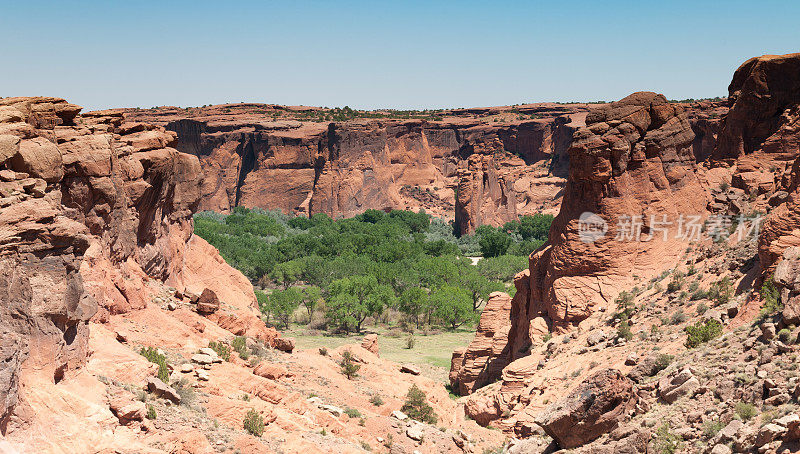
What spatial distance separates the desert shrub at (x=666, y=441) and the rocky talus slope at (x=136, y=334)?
9.29 metres

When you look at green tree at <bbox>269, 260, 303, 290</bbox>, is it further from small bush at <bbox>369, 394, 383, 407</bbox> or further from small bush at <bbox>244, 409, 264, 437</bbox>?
small bush at <bbox>244, 409, 264, 437</bbox>

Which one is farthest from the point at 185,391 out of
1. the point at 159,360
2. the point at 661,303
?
the point at 661,303

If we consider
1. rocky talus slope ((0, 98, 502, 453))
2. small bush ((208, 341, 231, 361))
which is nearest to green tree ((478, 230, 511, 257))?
rocky talus slope ((0, 98, 502, 453))

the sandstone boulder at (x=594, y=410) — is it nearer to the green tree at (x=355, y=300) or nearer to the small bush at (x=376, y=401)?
the small bush at (x=376, y=401)

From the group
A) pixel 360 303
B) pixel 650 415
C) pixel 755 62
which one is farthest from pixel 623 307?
pixel 360 303

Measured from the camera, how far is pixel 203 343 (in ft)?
82.0

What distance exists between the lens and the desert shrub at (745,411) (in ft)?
49.4

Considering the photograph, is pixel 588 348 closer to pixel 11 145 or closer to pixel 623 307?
pixel 623 307

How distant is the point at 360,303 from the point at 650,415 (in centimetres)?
4537

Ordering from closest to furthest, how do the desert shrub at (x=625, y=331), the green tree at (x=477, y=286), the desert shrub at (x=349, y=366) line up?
1. the desert shrub at (x=625, y=331)
2. the desert shrub at (x=349, y=366)
3. the green tree at (x=477, y=286)

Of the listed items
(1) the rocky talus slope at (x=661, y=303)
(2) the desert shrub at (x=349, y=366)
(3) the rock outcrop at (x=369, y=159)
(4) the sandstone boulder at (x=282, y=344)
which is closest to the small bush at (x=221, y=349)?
(4) the sandstone boulder at (x=282, y=344)

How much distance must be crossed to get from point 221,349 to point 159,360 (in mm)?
3797

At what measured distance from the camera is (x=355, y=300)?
60125 millimetres

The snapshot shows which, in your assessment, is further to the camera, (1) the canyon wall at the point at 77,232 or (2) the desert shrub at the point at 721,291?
(2) the desert shrub at the point at 721,291
